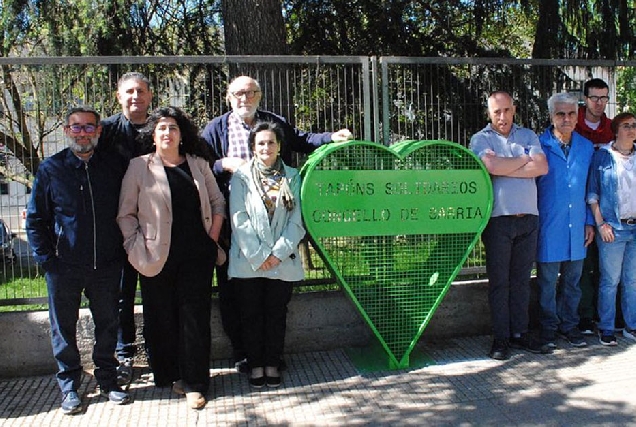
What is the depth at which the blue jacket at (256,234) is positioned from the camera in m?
4.07

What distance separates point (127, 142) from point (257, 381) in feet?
6.06

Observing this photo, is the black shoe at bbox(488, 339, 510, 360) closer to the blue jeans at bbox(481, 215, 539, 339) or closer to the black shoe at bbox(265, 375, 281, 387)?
the blue jeans at bbox(481, 215, 539, 339)

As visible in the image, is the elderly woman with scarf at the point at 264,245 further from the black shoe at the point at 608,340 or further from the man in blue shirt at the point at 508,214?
the black shoe at the point at 608,340

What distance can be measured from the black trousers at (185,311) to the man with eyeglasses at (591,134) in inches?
125

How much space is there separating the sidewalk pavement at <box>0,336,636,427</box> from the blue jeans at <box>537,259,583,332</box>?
0.93 feet

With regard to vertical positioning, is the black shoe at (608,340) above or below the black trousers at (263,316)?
below

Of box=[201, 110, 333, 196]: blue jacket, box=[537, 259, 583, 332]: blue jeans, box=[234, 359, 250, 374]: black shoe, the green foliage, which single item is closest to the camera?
box=[201, 110, 333, 196]: blue jacket

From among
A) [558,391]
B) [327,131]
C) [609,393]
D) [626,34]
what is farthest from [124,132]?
[626,34]

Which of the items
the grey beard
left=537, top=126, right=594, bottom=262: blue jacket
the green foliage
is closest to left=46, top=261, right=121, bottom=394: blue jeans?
the grey beard

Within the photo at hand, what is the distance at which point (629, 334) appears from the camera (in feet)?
16.8

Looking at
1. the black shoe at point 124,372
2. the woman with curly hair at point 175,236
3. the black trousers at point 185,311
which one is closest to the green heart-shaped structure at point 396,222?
the woman with curly hair at point 175,236

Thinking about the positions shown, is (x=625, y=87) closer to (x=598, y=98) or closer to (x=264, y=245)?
(x=598, y=98)

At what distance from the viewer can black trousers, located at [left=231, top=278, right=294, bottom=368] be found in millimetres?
4199

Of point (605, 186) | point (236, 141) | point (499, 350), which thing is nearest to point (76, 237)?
point (236, 141)
